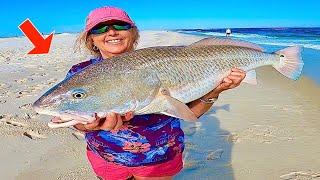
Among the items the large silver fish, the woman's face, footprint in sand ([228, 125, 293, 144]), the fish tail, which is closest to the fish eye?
the large silver fish

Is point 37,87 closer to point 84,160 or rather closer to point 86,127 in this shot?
point 84,160

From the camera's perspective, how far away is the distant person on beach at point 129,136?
3.03 meters

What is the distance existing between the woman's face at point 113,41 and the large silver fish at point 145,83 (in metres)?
0.33

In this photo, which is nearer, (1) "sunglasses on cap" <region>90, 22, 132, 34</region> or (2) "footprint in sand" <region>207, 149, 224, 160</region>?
(1) "sunglasses on cap" <region>90, 22, 132, 34</region>

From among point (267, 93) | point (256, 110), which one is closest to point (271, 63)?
point (256, 110)

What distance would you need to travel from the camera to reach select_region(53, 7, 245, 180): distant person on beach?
3031 millimetres

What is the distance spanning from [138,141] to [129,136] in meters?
0.08

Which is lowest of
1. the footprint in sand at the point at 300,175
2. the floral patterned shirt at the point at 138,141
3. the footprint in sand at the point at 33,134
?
the footprint in sand at the point at 300,175

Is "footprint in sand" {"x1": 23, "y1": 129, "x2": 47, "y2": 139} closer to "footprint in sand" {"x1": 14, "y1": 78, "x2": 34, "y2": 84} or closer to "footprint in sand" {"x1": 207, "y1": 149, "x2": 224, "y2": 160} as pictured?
"footprint in sand" {"x1": 207, "y1": 149, "x2": 224, "y2": 160}

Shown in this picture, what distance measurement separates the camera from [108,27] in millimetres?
3057

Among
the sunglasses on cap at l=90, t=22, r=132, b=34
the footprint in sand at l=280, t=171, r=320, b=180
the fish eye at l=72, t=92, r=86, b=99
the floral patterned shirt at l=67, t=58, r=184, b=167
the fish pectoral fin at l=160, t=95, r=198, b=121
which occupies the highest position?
the sunglasses on cap at l=90, t=22, r=132, b=34

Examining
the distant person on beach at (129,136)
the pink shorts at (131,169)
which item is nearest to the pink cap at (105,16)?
the distant person on beach at (129,136)

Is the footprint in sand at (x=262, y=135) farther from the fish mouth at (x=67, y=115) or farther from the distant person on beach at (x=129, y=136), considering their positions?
the fish mouth at (x=67, y=115)

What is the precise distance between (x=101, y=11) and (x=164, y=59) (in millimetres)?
652
